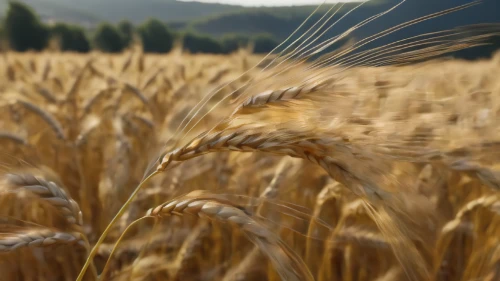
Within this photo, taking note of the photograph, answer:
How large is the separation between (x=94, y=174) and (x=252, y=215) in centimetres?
144

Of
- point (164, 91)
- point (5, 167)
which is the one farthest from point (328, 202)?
point (164, 91)

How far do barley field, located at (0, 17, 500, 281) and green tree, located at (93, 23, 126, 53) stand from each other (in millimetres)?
34107

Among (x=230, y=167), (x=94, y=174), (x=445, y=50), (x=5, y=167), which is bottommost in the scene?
(x=94, y=174)

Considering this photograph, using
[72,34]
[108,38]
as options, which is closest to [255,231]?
[72,34]

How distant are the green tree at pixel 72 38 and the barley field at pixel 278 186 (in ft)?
109

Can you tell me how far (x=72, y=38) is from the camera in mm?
34094

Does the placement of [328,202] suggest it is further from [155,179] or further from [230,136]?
[230,136]

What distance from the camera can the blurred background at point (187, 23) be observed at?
1632 millimetres

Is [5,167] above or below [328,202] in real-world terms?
above

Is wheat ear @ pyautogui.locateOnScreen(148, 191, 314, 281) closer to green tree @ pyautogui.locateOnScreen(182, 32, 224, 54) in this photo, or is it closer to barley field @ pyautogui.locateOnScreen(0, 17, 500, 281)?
barley field @ pyautogui.locateOnScreen(0, 17, 500, 281)

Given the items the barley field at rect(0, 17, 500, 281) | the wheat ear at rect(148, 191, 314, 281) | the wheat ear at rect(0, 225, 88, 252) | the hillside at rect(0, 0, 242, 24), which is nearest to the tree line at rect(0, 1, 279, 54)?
the barley field at rect(0, 17, 500, 281)

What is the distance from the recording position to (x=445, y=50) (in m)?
1.06

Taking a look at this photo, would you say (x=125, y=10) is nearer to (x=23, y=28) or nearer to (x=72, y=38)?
(x=72, y=38)

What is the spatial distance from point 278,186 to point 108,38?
36219 mm
